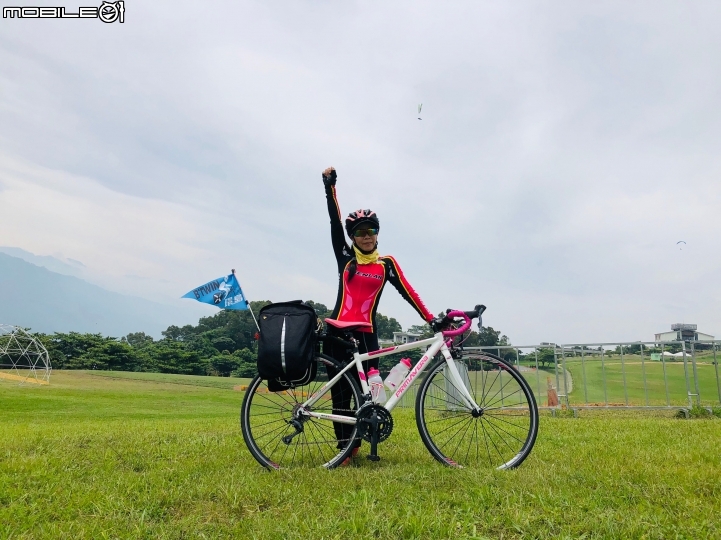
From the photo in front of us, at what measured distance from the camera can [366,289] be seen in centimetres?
419

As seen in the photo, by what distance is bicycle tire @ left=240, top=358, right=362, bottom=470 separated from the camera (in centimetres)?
379

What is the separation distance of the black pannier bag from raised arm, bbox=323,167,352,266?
0.82m

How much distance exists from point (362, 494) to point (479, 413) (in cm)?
133

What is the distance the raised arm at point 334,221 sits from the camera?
13.9 feet

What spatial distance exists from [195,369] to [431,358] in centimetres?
4996

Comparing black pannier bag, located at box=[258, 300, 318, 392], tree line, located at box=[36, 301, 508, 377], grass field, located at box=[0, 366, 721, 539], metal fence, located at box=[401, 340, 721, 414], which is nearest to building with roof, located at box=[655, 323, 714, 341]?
metal fence, located at box=[401, 340, 721, 414]

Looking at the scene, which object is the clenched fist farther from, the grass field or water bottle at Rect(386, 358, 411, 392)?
the grass field

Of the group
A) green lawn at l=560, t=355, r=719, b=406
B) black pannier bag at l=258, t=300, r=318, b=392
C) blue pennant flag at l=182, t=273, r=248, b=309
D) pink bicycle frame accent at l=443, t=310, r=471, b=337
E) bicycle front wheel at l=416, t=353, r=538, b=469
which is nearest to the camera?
black pannier bag at l=258, t=300, r=318, b=392

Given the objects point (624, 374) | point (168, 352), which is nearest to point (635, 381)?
point (624, 374)

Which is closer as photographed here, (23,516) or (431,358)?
(23,516)

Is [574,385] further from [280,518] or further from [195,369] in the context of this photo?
[195,369]

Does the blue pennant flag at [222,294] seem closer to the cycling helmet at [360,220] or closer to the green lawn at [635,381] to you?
the cycling helmet at [360,220]

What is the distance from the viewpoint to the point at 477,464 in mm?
3604

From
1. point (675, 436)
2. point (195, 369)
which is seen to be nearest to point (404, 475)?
point (675, 436)
